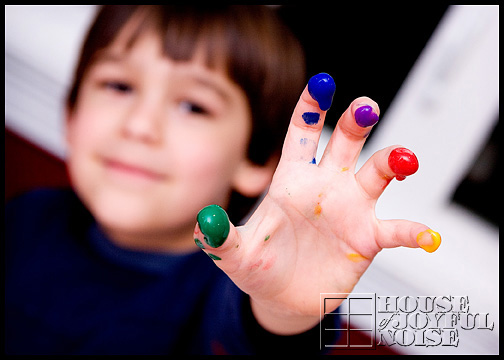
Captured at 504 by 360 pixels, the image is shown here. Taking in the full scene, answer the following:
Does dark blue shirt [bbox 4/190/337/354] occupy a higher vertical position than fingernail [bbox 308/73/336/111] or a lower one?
lower

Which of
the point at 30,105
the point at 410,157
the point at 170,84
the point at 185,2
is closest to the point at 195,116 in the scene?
the point at 170,84

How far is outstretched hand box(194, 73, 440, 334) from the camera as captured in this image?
1.17ft

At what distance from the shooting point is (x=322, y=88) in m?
0.35

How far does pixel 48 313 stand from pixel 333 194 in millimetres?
589

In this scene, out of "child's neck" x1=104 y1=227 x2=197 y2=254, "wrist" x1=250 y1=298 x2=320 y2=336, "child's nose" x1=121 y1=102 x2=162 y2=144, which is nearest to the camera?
"wrist" x1=250 y1=298 x2=320 y2=336

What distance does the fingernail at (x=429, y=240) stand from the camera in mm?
324

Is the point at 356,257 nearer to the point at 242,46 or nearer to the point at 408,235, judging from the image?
the point at 408,235

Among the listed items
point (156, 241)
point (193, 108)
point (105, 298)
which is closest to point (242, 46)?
point (193, 108)

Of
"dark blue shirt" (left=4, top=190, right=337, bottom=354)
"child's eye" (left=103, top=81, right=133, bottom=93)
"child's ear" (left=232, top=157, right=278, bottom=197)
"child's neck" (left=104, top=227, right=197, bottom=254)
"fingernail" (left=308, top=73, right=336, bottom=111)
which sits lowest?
"dark blue shirt" (left=4, top=190, right=337, bottom=354)

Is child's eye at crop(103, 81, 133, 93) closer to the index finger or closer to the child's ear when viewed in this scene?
the child's ear

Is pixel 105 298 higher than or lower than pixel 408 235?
lower

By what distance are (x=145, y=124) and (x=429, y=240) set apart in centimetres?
44

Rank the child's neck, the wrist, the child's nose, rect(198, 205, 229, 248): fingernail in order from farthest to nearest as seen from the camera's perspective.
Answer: the child's neck
the child's nose
the wrist
rect(198, 205, 229, 248): fingernail

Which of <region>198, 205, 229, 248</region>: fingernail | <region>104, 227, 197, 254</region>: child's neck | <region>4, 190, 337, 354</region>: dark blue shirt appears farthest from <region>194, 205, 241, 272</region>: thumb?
<region>104, 227, 197, 254</region>: child's neck
